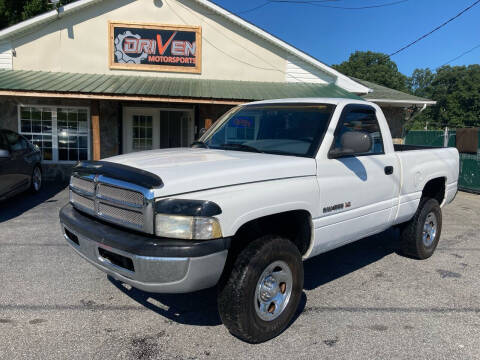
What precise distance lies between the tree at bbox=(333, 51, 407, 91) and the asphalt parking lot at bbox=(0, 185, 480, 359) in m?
79.8

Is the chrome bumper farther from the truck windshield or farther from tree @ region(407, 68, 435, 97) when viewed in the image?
tree @ region(407, 68, 435, 97)

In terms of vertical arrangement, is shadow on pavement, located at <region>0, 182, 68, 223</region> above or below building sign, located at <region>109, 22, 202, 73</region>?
below

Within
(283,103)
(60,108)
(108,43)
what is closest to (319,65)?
(108,43)

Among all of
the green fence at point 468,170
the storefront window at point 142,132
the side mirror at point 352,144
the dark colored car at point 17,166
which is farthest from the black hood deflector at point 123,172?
the green fence at point 468,170

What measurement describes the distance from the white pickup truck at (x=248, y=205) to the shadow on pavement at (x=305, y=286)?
72 cm

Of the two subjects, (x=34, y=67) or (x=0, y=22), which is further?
(x=0, y=22)

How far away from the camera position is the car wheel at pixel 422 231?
197 inches

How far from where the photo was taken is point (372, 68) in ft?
260

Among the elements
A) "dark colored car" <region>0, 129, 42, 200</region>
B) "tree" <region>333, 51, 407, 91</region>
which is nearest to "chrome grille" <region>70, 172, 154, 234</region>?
"dark colored car" <region>0, 129, 42, 200</region>

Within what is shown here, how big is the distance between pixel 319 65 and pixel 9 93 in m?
9.25

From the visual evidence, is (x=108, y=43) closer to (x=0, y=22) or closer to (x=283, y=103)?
(x=283, y=103)

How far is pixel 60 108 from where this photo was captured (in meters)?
12.6

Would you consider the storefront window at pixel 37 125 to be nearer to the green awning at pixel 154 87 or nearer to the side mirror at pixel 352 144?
the green awning at pixel 154 87

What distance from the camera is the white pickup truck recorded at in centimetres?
262
